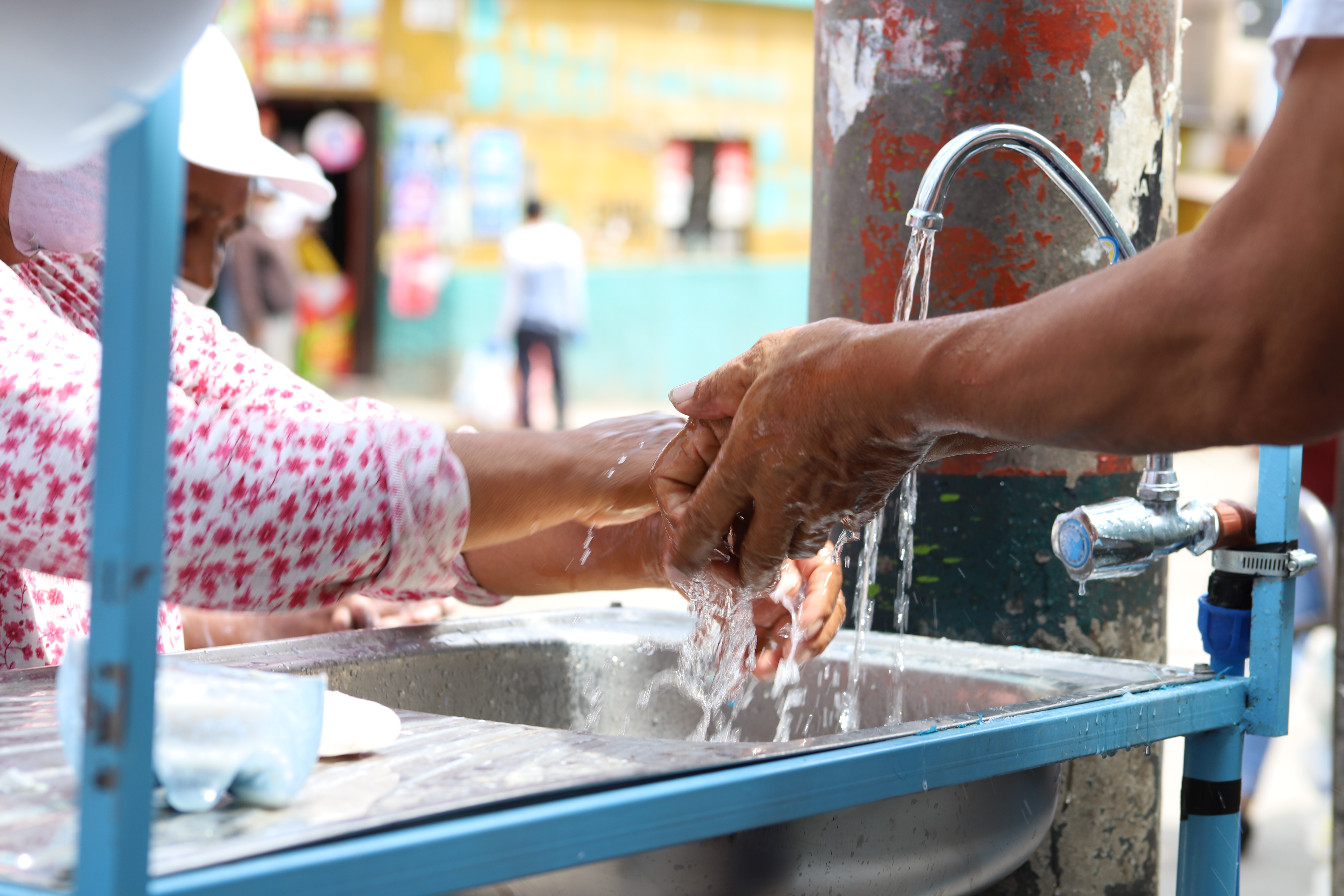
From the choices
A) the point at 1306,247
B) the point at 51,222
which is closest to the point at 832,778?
the point at 1306,247

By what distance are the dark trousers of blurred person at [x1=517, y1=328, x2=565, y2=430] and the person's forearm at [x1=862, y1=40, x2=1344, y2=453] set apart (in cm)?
826

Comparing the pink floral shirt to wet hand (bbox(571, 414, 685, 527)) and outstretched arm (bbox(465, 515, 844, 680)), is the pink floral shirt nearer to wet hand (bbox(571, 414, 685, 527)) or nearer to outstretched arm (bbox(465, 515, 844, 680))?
wet hand (bbox(571, 414, 685, 527))

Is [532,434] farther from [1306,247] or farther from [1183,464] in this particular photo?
[1183,464]

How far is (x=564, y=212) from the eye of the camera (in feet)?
37.8

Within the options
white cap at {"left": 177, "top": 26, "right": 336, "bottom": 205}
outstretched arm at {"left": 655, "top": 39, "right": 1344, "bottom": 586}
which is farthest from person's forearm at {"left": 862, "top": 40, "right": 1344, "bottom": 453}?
white cap at {"left": 177, "top": 26, "right": 336, "bottom": 205}

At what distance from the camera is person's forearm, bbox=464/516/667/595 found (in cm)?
158

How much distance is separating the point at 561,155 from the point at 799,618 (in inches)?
405

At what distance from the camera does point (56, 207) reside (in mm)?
1354

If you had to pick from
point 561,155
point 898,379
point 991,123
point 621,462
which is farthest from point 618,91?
point 898,379

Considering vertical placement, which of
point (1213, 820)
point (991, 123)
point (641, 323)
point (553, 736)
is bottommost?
point (1213, 820)

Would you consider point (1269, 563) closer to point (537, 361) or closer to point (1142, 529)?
point (1142, 529)

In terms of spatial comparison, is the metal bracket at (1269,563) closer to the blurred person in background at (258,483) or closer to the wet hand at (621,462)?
the blurred person in background at (258,483)

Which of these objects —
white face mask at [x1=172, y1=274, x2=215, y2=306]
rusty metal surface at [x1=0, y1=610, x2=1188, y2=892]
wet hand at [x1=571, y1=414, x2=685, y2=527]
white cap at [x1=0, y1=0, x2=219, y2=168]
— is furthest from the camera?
white face mask at [x1=172, y1=274, x2=215, y2=306]

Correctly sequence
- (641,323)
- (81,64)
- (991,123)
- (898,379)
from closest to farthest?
1. (81,64)
2. (898,379)
3. (991,123)
4. (641,323)
